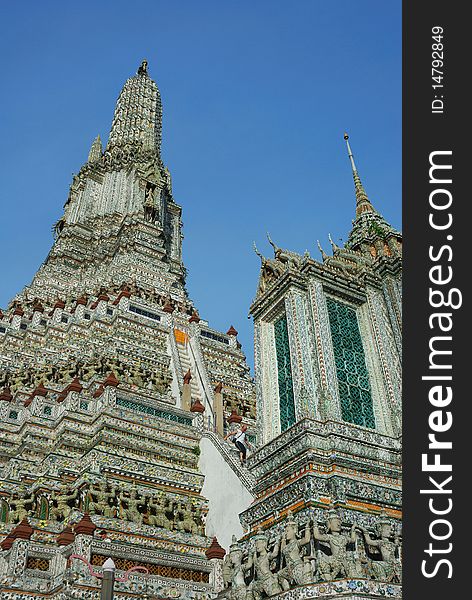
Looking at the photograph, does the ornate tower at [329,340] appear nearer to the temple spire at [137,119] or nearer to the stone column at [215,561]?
the stone column at [215,561]

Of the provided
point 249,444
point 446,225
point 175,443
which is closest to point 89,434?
point 175,443

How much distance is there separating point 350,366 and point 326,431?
181 centimetres

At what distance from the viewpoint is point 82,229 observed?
4197cm

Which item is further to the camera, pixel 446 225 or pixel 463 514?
pixel 446 225

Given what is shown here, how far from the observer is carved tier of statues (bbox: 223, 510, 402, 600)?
7.60 meters

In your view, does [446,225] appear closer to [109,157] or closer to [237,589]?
[237,589]

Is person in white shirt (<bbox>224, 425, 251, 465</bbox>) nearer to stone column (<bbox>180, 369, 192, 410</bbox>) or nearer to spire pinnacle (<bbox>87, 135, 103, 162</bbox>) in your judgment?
stone column (<bbox>180, 369, 192, 410</bbox>)

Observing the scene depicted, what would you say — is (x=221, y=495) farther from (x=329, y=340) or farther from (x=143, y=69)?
(x=143, y=69)

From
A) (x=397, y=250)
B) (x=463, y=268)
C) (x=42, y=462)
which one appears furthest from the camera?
(x=42, y=462)

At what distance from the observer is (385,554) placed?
315 inches

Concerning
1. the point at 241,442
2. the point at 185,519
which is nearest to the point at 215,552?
the point at 185,519

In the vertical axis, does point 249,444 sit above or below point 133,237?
below

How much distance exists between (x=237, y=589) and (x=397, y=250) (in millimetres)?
7581

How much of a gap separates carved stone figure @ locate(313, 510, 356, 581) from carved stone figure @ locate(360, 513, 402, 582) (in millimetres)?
318
